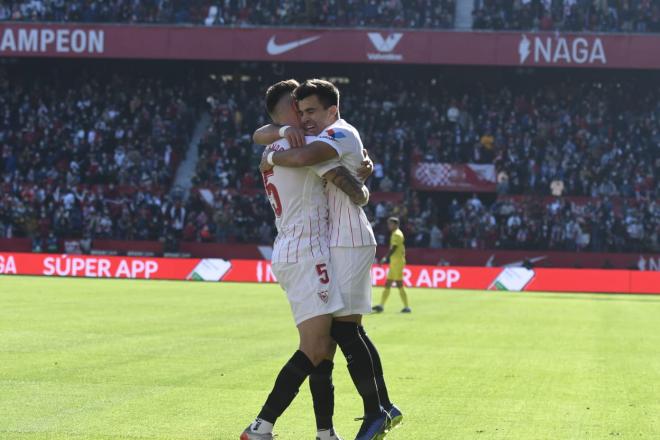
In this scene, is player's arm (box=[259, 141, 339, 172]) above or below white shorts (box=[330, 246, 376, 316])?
above

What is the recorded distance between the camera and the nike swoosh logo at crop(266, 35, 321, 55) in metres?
45.9

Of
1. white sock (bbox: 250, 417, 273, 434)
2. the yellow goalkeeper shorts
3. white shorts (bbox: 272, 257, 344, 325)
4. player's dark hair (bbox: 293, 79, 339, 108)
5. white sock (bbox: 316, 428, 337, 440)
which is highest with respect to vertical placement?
player's dark hair (bbox: 293, 79, 339, 108)

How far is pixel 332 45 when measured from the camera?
151ft

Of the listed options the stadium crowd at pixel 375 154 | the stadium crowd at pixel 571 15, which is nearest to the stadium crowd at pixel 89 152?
the stadium crowd at pixel 375 154

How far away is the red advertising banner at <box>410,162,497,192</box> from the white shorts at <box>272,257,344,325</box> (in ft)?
122

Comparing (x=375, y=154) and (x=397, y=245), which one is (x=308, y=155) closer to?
(x=397, y=245)

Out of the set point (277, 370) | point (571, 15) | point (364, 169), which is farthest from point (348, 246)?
point (571, 15)

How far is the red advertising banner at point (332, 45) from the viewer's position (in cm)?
4519

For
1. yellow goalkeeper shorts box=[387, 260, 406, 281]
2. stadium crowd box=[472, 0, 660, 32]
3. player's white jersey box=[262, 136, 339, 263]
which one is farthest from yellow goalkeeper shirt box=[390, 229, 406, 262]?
stadium crowd box=[472, 0, 660, 32]

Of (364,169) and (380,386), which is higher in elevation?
(364,169)

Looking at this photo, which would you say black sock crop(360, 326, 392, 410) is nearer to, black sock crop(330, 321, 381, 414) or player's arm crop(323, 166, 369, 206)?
black sock crop(330, 321, 381, 414)

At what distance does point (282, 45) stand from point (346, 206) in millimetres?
39438

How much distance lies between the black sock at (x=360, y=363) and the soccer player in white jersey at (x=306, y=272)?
0.10 m

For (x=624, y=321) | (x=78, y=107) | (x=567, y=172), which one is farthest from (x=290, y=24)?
(x=624, y=321)
